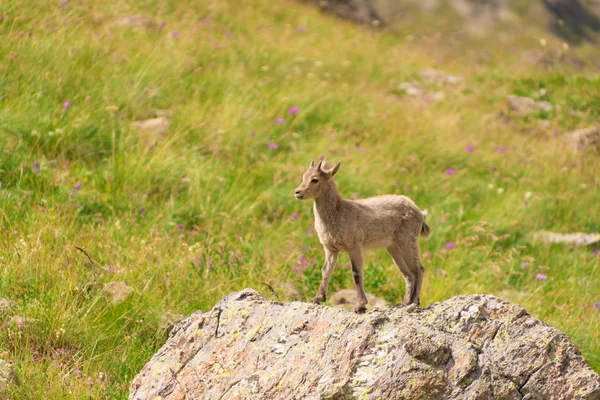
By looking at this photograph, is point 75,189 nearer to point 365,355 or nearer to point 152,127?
point 152,127

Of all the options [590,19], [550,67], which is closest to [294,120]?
[550,67]

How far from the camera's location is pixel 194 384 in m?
4.48

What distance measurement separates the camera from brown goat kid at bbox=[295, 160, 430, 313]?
5320 millimetres

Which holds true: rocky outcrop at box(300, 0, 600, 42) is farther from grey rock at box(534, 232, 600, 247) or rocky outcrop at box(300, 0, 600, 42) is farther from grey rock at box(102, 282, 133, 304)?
grey rock at box(102, 282, 133, 304)

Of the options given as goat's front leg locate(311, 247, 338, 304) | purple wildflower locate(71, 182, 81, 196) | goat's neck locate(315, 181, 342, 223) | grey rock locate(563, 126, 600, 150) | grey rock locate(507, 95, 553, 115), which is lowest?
grey rock locate(507, 95, 553, 115)

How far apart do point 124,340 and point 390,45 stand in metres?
14.1

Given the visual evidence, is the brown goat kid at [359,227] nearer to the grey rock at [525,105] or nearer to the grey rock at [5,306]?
the grey rock at [5,306]

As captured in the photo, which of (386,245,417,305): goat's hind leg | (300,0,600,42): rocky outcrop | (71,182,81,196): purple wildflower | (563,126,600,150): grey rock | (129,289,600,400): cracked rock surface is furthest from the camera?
(300,0,600,42): rocky outcrop

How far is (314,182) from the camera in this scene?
532 cm

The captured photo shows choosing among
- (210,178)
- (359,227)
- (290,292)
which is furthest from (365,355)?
(210,178)

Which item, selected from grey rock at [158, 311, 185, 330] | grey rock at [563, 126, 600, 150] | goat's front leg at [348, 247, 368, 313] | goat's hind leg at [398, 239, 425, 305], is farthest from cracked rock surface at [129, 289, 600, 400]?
grey rock at [563, 126, 600, 150]

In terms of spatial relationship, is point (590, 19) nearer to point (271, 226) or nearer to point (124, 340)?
point (271, 226)

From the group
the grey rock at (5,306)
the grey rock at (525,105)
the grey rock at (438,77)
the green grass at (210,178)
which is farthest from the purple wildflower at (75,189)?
the grey rock at (525,105)

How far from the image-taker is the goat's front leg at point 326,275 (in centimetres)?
524
